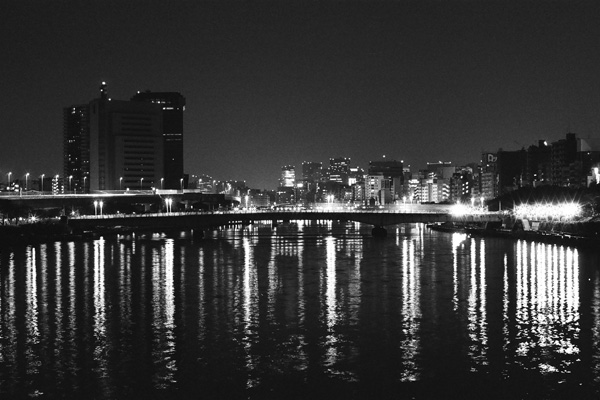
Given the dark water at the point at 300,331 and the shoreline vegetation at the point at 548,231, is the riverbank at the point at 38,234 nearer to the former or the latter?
the dark water at the point at 300,331

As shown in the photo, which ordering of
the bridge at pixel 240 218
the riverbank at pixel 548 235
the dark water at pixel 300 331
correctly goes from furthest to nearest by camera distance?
the bridge at pixel 240 218
the riverbank at pixel 548 235
the dark water at pixel 300 331

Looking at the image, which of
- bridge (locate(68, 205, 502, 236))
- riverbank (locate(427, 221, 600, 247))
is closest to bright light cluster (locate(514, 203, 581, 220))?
riverbank (locate(427, 221, 600, 247))

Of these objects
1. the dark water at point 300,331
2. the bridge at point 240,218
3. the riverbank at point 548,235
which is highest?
the bridge at point 240,218

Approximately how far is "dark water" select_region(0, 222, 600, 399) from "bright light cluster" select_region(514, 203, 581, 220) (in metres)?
58.8

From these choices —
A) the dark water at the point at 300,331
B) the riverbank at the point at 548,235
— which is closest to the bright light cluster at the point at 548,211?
the riverbank at the point at 548,235

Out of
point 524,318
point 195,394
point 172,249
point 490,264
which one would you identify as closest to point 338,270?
point 490,264

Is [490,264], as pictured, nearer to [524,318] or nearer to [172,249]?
[524,318]

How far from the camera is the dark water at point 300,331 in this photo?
24703 mm

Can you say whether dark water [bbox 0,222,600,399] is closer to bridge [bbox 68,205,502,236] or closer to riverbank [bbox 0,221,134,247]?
riverbank [bbox 0,221,134,247]

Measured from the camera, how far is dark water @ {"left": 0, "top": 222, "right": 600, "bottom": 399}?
2470cm

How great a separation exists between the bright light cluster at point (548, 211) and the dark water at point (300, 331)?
193ft

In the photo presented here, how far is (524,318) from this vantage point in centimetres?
3656

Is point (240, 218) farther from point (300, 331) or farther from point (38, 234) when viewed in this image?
point (300, 331)

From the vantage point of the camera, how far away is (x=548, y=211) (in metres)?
128
